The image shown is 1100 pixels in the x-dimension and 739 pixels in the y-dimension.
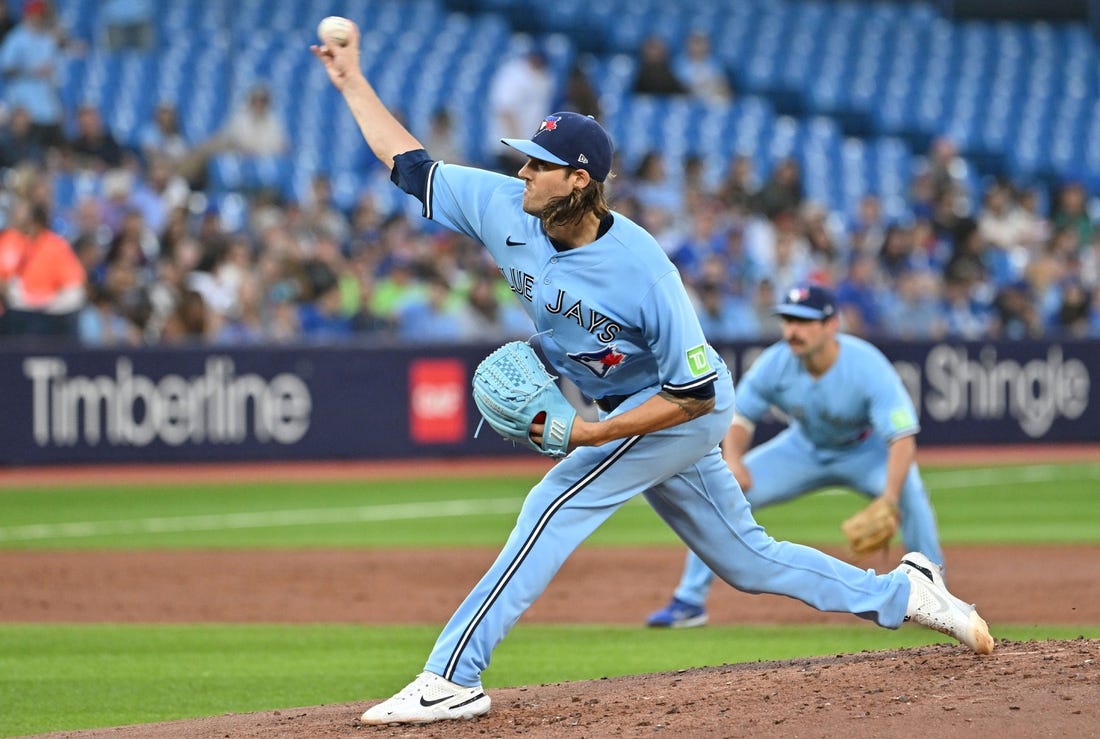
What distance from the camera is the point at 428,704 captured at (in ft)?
17.6

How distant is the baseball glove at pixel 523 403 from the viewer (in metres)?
5.32

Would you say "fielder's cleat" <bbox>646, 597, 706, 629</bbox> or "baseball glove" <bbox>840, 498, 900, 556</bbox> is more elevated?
"baseball glove" <bbox>840, 498, 900, 556</bbox>

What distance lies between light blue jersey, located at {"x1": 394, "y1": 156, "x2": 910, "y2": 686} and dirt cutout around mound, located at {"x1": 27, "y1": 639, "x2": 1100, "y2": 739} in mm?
255

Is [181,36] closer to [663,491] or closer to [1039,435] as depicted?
[1039,435]

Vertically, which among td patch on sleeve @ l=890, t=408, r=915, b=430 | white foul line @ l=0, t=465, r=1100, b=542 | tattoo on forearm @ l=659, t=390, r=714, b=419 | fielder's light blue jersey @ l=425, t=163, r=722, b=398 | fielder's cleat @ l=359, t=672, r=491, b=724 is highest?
fielder's light blue jersey @ l=425, t=163, r=722, b=398

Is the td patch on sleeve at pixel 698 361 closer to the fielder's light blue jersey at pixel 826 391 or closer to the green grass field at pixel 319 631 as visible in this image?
the green grass field at pixel 319 631

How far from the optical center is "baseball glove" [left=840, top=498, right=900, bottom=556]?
8.15m

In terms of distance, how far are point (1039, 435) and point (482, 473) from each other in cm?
644

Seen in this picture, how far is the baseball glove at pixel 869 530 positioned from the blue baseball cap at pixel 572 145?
3.29 meters

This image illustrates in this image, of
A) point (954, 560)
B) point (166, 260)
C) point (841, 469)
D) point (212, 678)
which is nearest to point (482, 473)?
point (166, 260)

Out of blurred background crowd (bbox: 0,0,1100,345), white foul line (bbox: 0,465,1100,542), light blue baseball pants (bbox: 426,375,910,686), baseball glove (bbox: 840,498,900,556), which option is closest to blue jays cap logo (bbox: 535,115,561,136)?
light blue baseball pants (bbox: 426,375,910,686)

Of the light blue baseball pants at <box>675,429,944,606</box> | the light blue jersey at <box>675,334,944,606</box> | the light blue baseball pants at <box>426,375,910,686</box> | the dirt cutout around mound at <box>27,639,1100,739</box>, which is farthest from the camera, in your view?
the light blue baseball pants at <box>675,429,944,606</box>

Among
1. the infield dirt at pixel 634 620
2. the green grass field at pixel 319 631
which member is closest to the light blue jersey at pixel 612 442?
the infield dirt at pixel 634 620

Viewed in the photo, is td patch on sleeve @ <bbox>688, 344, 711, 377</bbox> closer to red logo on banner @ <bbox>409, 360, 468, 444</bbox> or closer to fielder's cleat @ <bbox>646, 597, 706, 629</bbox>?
fielder's cleat @ <bbox>646, 597, 706, 629</bbox>
